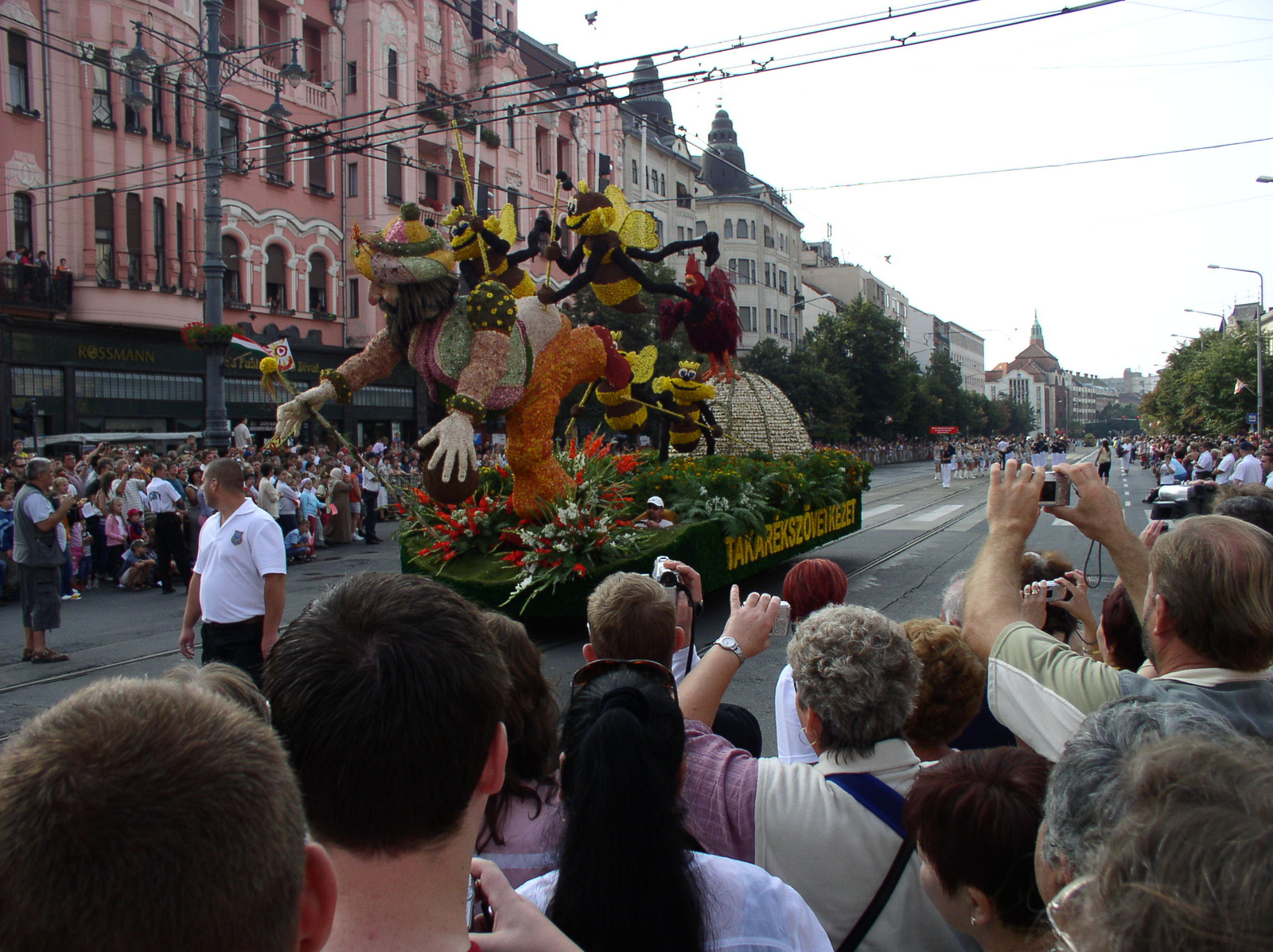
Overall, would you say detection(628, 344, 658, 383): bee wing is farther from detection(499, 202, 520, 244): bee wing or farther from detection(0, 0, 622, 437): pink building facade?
detection(0, 0, 622, 437): pink building facade

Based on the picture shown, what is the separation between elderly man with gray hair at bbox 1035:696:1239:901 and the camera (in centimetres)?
137

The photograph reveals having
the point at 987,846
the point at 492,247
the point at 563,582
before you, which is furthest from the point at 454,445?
the point at 987,846

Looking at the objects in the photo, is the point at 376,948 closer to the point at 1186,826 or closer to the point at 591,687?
the point at 591,687

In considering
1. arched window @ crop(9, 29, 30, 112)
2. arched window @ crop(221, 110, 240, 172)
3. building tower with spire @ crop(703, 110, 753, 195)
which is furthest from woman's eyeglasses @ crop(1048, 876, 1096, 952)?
building tower with spire @ crop(703, 110, 753, 195)

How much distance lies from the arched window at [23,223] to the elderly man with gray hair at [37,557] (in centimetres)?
1451

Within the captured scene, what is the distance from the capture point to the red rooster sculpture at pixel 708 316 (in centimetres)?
1173

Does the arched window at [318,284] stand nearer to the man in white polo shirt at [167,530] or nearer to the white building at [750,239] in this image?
the man in white polo shirt at [167,530]

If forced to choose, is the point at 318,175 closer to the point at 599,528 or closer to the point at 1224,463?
the point at 599,528

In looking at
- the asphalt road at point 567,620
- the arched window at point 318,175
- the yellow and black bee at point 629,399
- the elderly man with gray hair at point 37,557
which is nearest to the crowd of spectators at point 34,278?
the arched window at point 318,175

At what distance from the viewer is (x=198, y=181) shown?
23141 millimetres

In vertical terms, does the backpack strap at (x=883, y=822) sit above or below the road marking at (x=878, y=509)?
above

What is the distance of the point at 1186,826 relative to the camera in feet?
2.99

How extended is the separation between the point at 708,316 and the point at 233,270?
1798 centimetres

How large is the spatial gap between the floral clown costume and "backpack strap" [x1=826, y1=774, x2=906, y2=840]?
5680mm
